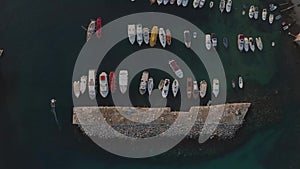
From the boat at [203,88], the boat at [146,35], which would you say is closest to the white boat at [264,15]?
the boat at [203,88]

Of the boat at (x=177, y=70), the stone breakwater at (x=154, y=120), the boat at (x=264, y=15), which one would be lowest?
the stone breakwater at (x=154, y=120)

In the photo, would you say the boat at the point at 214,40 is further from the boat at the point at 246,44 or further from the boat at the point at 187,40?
Answer: the boat at the point at 246,44

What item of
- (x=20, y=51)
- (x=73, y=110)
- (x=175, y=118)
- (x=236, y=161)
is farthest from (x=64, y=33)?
(x=236, y=161)

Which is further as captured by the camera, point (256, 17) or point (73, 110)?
point (256, 17)

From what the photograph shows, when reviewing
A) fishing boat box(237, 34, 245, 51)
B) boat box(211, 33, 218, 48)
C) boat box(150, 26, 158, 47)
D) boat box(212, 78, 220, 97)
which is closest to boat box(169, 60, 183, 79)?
boat box(150, 26, 158, 47)

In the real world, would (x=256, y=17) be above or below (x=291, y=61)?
above

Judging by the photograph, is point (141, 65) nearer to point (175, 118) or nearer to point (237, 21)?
point (175, 118)

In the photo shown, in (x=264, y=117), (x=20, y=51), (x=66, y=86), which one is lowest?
(x=264, y=117)
